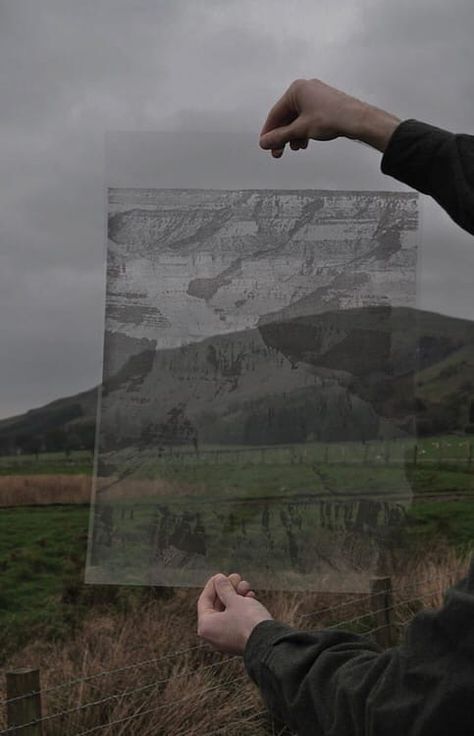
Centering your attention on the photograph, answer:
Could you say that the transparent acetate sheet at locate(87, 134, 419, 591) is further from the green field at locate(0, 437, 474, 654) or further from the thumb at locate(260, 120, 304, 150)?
the thumb at locate(260, 120, 304, 150)

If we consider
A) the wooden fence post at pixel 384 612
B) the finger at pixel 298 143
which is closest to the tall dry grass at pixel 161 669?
the wooden fence post at pixel 384 612

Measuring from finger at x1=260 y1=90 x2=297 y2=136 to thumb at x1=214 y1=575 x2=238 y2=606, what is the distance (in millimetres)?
513

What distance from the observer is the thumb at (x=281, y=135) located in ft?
3.58

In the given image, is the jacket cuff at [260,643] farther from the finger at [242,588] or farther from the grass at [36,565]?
the grass at [36,565]

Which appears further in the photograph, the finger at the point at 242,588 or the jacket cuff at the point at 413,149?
the finger at the point at 242,588

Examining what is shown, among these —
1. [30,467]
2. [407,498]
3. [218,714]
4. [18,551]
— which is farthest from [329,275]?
[30,467]

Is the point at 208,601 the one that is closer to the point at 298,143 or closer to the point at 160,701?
the point at 298,143

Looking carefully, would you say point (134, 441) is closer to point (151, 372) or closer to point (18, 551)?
point (151, 372)

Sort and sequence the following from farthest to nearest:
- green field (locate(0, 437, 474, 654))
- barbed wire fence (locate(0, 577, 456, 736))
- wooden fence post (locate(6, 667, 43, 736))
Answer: green field (locate(0, 437, 474, 654)), barbed wire fence (locate(0, 577, 456, 736)), wooden fence post (locate(6, 667, 43, 736))

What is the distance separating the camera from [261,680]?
38.2 inches

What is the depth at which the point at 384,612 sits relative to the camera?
505cm

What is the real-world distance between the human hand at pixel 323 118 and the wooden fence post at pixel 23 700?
7.71ft

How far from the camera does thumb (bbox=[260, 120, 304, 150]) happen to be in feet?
3.58

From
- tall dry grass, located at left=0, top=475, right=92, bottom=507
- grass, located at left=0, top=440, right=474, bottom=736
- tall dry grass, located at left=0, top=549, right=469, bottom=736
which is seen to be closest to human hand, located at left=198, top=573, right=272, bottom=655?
tall dry grass, located at left=0, top=549, right=469, bottom=736
